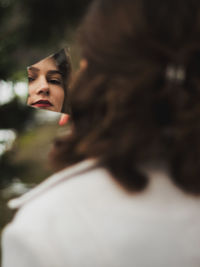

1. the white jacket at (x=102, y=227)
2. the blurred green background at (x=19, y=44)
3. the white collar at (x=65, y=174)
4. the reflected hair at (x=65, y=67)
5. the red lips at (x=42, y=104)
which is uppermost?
the reflected hair at (x=65, y=67)

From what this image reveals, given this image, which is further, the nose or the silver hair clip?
the nose

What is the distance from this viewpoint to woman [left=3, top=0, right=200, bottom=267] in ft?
2.82

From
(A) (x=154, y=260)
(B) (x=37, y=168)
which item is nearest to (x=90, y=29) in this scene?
(A) (x=154, y=260)

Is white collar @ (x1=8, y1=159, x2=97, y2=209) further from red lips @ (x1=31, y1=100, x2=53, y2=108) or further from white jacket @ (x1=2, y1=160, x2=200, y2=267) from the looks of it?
red lips @ (x1=31, y1=100, x2=53, y2=108)

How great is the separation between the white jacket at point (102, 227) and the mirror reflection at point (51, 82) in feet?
0.64

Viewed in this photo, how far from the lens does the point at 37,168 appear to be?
664 centimetres

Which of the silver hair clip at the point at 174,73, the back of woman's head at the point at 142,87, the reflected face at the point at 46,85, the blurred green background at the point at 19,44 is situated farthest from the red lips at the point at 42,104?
the blurred green background at the point at 19,44

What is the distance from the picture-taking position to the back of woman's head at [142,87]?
857 millimetres

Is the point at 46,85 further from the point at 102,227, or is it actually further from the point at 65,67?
the point at 102,227

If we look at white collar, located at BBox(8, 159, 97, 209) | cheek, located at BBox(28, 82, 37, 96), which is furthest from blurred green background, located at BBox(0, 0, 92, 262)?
white collar, located at BBox(8, 159, 97, 209)

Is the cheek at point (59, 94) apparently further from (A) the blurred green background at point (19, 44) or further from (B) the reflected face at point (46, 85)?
(A) the blurred green background at point (19, 44)

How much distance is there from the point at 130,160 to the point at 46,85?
28 cm

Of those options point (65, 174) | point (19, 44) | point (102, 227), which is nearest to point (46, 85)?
point (65, 174)

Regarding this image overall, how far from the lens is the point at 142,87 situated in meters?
0.87
